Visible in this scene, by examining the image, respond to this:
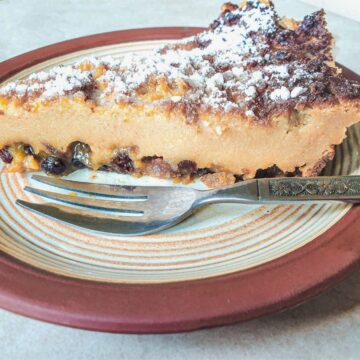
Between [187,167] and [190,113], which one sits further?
[187,167]

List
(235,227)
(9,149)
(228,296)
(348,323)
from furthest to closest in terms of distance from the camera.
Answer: (9,149) → (235,227) → (348,323) → (228,296)

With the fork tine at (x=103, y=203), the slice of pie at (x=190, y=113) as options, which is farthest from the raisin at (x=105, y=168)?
the fork tine at (x=103, y=203)

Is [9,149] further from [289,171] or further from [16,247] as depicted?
[289,171]

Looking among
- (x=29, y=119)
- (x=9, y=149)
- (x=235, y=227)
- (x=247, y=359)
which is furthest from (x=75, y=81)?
(x=247, y=359)

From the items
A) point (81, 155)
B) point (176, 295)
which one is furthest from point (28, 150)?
point (176, 295)

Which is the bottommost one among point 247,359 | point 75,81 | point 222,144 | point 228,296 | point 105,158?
point 247,359

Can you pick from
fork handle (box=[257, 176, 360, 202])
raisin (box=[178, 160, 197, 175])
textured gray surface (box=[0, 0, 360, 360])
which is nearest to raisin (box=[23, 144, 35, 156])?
raisin (box=[178, 160, 197, 175])

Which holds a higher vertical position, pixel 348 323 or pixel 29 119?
pixel 29 119

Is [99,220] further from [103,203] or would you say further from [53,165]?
[53,165]
